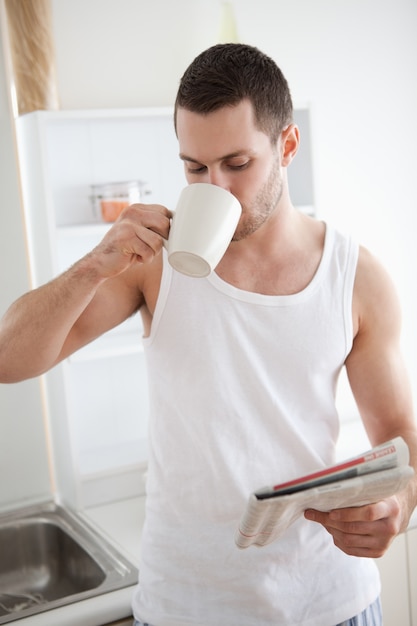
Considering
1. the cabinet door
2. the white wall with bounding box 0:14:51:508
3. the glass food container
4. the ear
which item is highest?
the ear

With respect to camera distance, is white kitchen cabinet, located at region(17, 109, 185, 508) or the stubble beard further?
white kitchen cabinet, located at region(17, 109, 185, 508)

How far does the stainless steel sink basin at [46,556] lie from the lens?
1812mm

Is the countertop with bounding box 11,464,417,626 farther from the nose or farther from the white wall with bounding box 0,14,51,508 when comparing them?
the nose

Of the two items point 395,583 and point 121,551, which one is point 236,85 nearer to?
point 121,551

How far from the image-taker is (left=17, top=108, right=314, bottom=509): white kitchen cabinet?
6.45 feet

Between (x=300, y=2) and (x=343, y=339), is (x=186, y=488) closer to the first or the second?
(x=343, y=339)

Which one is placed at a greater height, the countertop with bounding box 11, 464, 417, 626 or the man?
the man

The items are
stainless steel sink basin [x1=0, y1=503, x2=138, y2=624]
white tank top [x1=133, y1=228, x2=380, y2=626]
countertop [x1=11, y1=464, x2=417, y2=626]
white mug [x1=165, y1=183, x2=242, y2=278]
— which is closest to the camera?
white mug [x1=165, y1=183, x2=242, y2=278]

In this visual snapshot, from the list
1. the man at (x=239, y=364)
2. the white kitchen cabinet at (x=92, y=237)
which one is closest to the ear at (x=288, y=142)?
the man at (x=239, y=364)

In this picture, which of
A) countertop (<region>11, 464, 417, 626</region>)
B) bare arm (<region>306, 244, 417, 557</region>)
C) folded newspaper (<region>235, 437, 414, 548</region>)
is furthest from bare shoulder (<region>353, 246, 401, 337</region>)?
countertop (<region>11, 464, 417, 626</region>)

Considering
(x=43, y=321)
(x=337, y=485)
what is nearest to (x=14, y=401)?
(x=43, y=321)

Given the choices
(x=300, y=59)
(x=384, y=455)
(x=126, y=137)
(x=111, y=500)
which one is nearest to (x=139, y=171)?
(x=126, y=137)

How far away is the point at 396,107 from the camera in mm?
2705

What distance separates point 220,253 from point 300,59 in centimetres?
167
